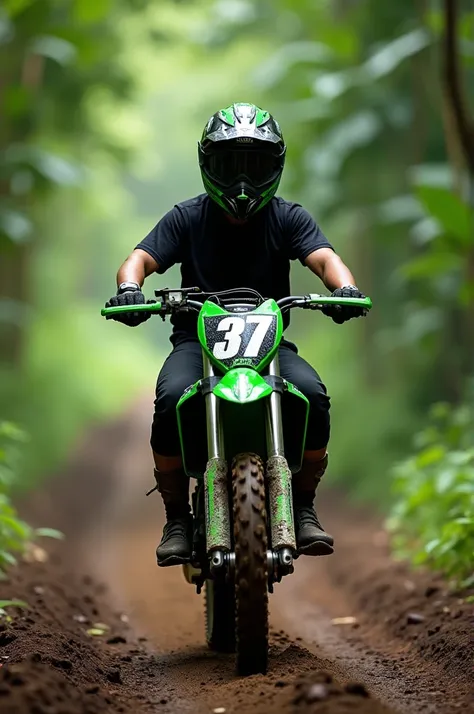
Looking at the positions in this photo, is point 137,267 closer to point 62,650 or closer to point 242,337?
point 242,337

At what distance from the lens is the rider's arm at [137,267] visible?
5.02 m

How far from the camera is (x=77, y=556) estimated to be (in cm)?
953

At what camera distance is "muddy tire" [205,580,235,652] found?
17.9ft

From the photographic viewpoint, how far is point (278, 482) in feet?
14.7

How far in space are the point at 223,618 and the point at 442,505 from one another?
3054 millimetres

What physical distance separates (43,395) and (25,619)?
10396 mm

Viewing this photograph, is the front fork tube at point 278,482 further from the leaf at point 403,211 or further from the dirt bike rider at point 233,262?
the leaf at point 403,211

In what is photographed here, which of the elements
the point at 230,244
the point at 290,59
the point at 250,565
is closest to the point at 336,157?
the point at 290,59

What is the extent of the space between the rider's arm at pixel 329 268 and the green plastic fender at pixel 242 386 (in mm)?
791

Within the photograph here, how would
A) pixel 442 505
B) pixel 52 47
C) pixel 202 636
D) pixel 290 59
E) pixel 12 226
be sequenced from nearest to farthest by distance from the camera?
pixel 202 636 → pixel 442 505 → pixel 12 226 → pixel 52 47 → pixel 290 59

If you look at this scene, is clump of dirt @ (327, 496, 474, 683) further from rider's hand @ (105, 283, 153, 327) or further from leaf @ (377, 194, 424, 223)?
leaf @ (377, 194, 424, 223)

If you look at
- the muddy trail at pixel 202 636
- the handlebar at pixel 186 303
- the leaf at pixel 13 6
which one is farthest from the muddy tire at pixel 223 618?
the leaf at pixel 13 6

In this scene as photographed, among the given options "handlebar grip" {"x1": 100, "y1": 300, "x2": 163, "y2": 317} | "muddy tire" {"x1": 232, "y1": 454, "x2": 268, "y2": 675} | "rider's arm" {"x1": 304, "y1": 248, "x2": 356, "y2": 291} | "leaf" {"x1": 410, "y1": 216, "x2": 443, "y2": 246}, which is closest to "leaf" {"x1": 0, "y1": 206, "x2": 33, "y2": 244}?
"leaf" {"x1": 410, "y1": 216, "x2": 443, "y2": 246}

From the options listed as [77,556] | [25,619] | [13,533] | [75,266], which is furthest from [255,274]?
[75,266]
